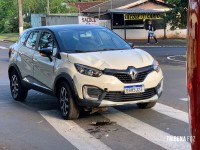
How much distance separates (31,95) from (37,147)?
4662 millimetres

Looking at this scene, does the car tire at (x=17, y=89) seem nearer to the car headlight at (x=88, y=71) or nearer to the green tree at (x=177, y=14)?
the car headlight at (x=88, y=71)

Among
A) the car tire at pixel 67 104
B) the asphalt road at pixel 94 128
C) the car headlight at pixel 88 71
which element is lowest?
the asphalt road at pixel 94 128

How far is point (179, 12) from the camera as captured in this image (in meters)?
20.5

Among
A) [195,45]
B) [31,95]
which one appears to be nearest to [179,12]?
[31,95]

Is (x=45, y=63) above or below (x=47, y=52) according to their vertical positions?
below

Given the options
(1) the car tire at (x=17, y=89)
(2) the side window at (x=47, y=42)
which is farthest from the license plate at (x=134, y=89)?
(1) the car tire at (x=17, y=89)

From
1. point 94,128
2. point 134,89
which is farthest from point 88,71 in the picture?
point 94,128

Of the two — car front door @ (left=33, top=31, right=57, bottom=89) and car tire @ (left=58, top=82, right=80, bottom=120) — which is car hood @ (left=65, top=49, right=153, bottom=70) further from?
car front door @ (left=33, top=31, right=57, bottom=89)

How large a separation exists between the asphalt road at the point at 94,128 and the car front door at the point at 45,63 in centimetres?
62

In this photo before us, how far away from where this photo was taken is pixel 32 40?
9.47 metres

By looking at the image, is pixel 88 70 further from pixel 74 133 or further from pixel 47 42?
pixel 47 42

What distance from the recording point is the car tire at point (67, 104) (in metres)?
7.45

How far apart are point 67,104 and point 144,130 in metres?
1.50

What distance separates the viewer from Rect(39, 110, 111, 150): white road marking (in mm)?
6044
